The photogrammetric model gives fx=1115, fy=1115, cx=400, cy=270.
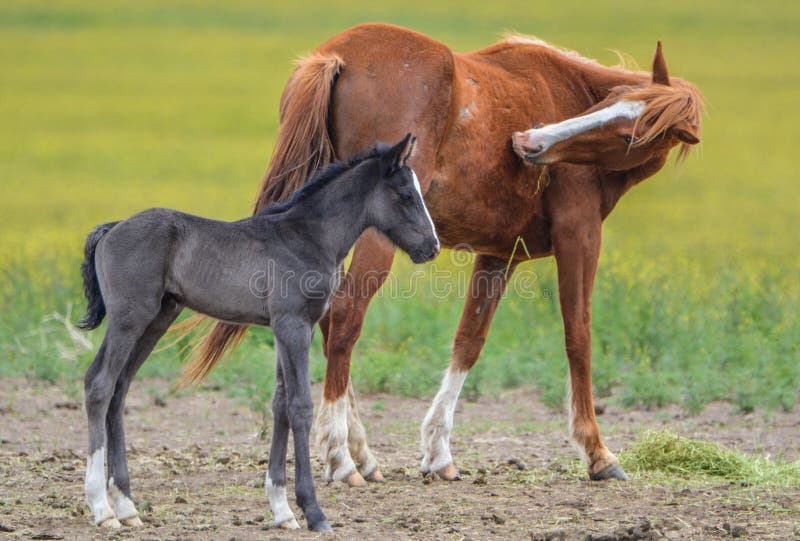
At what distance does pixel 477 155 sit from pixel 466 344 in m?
1.45

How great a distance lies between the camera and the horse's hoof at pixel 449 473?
723 centimetres

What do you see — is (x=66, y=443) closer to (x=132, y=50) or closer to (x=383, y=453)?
(x=383, y=453)

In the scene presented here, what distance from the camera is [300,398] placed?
5684 millimetres

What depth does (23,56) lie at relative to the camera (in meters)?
46.6

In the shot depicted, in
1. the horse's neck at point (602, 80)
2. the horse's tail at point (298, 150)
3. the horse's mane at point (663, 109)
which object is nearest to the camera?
the horse's tail at point (298, 150)

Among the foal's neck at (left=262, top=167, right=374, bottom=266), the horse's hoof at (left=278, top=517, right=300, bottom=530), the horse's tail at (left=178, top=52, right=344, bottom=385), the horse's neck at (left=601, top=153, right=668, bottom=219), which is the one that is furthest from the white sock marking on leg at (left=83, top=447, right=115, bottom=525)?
the horse's neck at (left=601, top=153, right=668, bottom=219)

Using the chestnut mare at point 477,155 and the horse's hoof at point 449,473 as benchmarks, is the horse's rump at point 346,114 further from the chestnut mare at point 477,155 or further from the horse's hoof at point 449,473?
the horse's hoof at point 449,473

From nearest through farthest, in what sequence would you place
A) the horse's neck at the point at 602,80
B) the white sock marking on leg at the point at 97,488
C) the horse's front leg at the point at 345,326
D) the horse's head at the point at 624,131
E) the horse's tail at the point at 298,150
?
the white sock marking on leg at the point at 97,488, the horse's front leg at the point at 345,326, the horse's tail at the point at 298,150, the horse's head at the point at 624,131, the horse's neck at the point at 602,80

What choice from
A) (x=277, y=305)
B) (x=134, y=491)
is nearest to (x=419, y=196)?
(x=277, y=305)

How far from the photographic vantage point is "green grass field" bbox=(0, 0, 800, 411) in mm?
10211

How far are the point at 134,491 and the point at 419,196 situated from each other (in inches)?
100

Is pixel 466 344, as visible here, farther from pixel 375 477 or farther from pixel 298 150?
pixel 298 150

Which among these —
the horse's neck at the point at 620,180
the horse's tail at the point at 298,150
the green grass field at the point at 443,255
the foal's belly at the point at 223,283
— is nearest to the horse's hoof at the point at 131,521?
the foal's belly at the point at 223,283

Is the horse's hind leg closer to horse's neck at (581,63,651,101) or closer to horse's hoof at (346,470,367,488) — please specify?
horse's hoof at (346,470,367,488)
